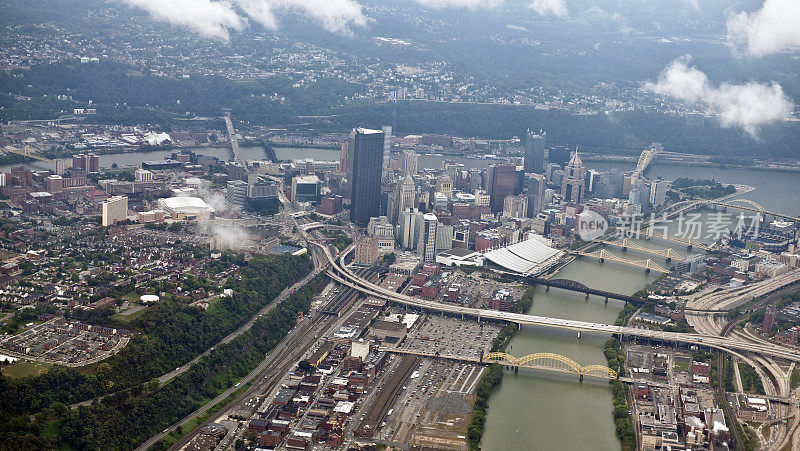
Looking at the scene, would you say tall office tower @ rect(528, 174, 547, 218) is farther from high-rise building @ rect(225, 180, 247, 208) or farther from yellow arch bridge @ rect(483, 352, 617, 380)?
yellow arch bridge @ rect(483, 352, 617, 380)

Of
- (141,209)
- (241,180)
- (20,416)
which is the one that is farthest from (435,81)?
(20,416)

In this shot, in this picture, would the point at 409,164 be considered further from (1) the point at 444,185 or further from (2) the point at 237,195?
(2) the point at 237,195

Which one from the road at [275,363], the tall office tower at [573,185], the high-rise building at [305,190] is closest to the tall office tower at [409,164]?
the high-rise building at [305,190]

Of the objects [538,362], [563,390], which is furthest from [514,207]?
[563,390]

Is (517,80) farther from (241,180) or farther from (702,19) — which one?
(241,180)

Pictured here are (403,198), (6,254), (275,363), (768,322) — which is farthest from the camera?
(403,198)

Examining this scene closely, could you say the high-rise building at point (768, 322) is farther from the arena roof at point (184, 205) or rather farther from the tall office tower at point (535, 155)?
the tall office tower at point (535, 155)
